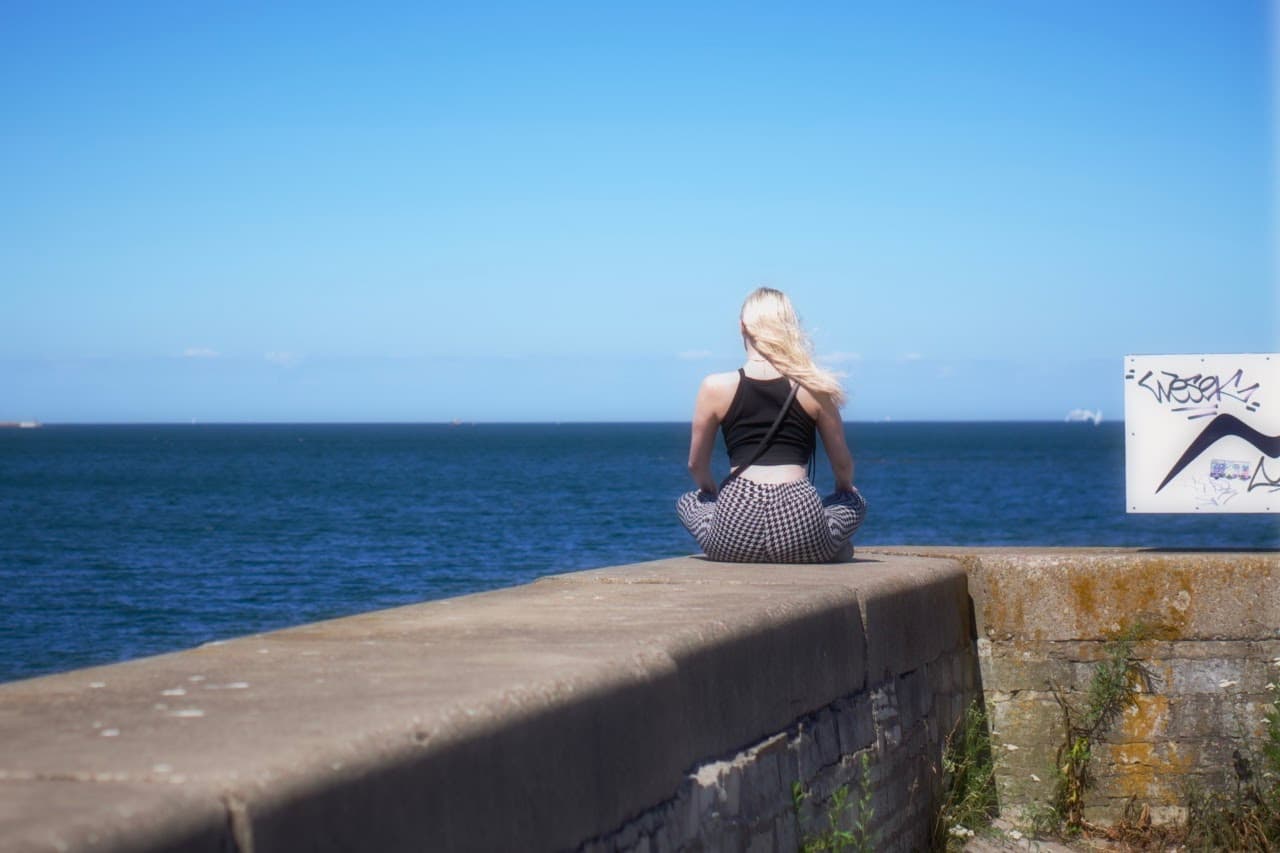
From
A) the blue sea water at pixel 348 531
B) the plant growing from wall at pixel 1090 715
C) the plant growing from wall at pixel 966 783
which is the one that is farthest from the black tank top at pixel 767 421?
the blue sea water at pixel 348 531

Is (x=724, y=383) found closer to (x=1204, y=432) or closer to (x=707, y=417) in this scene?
(x=707, y=417)

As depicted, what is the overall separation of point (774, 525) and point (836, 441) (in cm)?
49

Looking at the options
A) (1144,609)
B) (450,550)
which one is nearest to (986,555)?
(1144,609)

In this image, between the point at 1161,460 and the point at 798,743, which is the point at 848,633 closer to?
the point at 798,743

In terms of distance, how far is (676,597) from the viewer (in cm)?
419

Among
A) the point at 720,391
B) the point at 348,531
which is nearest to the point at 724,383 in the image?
the point at 720,391

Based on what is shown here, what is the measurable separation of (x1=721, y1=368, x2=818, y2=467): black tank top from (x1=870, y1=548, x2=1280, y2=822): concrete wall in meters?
0.97

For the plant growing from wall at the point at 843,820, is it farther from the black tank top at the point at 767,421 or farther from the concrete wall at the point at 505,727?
the black tank top at the point at 767,421

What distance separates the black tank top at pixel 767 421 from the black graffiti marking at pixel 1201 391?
66.0 inches

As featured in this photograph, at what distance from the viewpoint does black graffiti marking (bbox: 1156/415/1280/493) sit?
19.9ft

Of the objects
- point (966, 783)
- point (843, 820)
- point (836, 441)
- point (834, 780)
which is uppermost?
point (836, 441)

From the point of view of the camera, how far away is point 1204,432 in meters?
6.12

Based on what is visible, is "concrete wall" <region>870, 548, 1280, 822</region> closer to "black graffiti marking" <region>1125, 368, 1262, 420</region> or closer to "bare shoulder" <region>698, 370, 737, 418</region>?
"black graffiti marking" <region>1125, 368, 1262, 420</region>

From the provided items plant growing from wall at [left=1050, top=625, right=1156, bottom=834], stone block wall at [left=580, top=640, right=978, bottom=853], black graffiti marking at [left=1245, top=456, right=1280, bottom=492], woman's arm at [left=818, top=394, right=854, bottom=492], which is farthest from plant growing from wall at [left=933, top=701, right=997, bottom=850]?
black graffiti marking at [left=1245, top=456, right=1280, bottom=492]
